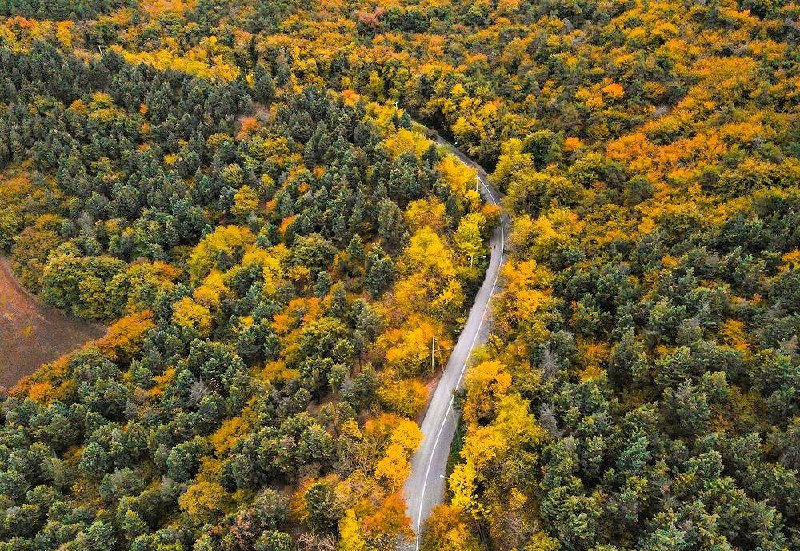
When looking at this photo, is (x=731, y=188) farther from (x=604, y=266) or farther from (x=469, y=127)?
(x=469, y=127)

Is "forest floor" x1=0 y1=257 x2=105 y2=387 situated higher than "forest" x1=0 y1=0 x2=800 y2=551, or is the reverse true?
"forest" x1=0 y1=0 x2=800 y2=551

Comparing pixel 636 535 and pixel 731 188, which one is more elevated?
pixel 731 188

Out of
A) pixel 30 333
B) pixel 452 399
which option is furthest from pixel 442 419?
pixel 30 333

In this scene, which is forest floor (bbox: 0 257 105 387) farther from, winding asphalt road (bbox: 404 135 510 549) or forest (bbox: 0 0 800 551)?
winding asphalt road (bbox: 404 135 510 549)

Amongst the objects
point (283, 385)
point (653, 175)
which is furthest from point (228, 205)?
point (653, 175)

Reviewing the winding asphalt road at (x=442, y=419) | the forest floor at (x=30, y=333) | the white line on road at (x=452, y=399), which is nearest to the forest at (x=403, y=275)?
the winding asphalt road at (x=442, y=419)

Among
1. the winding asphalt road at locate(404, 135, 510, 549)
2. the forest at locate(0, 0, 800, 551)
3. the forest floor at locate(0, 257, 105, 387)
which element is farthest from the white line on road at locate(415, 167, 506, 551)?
the forest floor at locate(0, 257, 105, 387)
